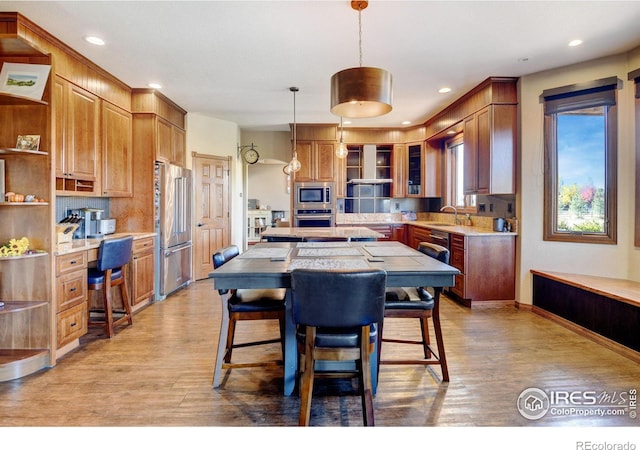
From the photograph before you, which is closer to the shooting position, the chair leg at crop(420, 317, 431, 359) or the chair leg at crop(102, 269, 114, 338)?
the chair leg at crop(420, 317, 431, 359)

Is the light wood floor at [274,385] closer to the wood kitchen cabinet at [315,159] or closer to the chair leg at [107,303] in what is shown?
the chair leg at [107,303]

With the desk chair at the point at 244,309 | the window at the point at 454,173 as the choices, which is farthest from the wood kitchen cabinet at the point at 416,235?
the desk chair at the point at 244,309

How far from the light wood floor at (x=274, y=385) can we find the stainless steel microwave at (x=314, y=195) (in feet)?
10.8

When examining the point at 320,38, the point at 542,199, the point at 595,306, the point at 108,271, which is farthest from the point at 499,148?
the point at 108,271

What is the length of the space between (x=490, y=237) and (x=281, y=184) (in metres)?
4.94

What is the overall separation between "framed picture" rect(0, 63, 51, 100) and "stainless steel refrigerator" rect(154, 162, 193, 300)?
6.11ft

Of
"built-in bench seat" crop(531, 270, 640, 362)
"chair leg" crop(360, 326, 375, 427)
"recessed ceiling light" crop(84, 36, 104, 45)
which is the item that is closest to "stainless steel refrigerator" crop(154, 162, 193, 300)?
"recessed ceiling light" crop(84, 36, 104, 45)

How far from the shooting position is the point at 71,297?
2893mm

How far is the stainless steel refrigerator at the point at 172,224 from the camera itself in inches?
176

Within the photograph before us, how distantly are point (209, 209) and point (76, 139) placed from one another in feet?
7.84

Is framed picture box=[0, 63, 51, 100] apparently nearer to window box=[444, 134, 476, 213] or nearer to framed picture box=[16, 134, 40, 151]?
framed picture box=[16, 134, 40, 151]

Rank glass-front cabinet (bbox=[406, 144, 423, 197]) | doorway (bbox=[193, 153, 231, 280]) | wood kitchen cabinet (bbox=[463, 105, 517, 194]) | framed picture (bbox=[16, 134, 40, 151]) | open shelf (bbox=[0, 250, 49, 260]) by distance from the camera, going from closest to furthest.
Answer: open shelf (bbox=[0, 250, 49, 260]) < framed picture (bbox=[16, 134, 40, 151]) < wood kitchen cabinet (bbox=[463, 105, 517, 194]) < doorway (bbox=[193, 153, 231, 280]) < glass-front cabinet (bbox=[406, 144, 423, 197])

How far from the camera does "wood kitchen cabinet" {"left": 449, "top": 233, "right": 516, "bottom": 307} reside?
4.09m

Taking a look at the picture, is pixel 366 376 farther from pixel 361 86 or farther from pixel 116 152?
pixel 116 152
